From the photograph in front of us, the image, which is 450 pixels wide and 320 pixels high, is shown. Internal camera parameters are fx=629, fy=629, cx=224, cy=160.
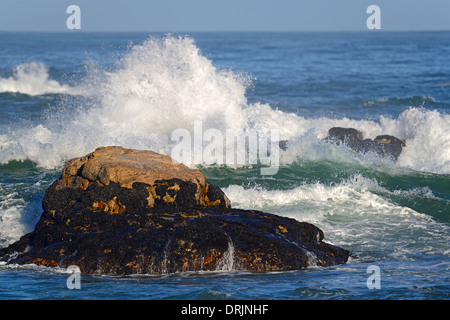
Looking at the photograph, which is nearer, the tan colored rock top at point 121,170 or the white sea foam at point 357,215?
the tan colored rock top at point 121,170

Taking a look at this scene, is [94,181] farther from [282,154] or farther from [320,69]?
[320,69]

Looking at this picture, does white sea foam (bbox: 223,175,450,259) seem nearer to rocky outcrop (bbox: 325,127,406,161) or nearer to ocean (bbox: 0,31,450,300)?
ocean (bbox: 0,31,450,300)

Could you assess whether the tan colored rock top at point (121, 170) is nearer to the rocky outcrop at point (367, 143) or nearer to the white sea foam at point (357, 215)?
the white sea foam at point (357, 215)

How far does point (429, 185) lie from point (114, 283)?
7786mm

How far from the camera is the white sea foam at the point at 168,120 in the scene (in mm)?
13484

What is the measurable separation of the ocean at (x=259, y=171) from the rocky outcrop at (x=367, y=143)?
0.28 meters

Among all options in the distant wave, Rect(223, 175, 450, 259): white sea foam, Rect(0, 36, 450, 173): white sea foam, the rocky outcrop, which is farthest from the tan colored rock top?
the distant wave

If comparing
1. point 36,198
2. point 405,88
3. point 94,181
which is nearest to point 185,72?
point 36,198

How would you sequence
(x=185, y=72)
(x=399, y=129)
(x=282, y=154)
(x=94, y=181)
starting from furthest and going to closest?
(x=399, y=129) < (x=185, y=72) < (x=282, y=154) < (x=94, y=181)

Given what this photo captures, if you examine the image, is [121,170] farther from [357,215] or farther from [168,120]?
[168,120]

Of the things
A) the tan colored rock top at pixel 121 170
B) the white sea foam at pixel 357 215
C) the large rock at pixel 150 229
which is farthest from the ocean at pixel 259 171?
the tan colored rock top at pixel 121 170

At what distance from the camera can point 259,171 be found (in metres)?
12.6

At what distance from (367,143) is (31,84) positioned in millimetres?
18014

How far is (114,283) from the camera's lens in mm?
6102
